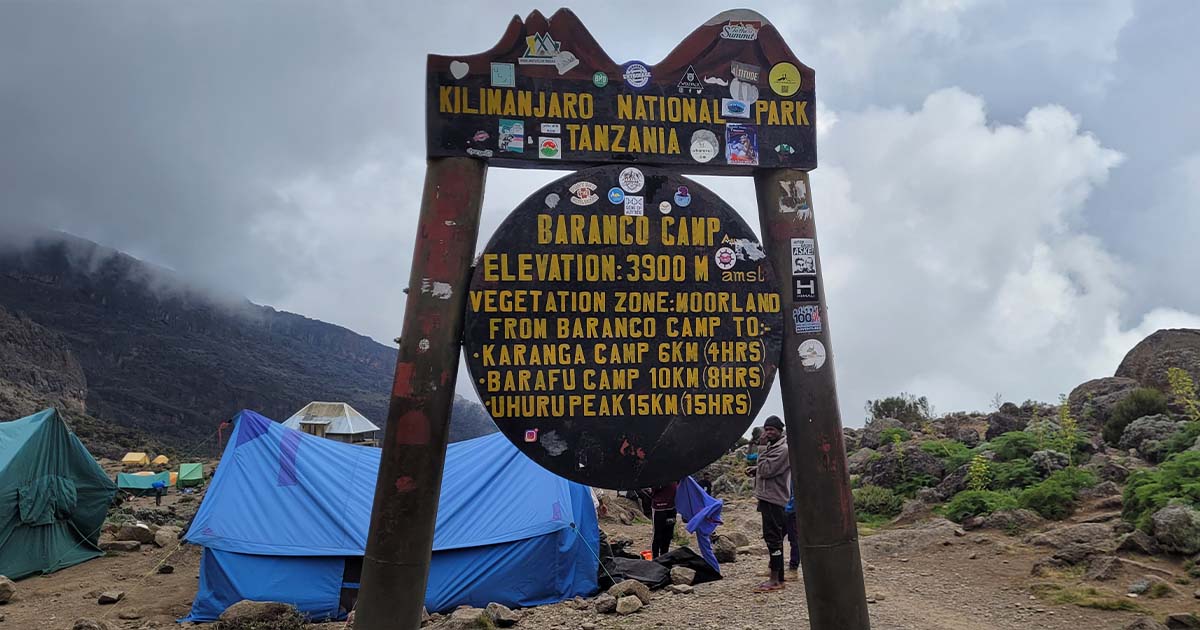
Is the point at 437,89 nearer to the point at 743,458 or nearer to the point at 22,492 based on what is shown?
the point at 22,492

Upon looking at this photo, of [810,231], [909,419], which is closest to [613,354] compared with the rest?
[810,231]

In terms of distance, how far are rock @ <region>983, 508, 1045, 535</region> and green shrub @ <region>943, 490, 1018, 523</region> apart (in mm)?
233

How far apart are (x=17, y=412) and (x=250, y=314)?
231ft

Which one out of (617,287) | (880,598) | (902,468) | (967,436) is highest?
(617,287)

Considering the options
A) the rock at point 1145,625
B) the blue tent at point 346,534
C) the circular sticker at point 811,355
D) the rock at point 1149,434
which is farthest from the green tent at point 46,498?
the rock at point 1149,434

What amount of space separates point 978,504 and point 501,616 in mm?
6014

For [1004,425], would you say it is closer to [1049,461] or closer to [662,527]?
[1049,461]

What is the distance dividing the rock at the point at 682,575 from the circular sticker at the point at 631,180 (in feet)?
16.1

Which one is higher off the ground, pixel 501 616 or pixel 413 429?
pixel 413 429

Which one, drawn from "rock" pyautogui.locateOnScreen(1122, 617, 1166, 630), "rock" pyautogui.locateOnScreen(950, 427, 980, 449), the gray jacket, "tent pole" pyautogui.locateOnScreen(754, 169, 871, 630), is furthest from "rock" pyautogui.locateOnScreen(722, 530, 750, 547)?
"tent pole" pyautogui.locateOnScreen(754, 169, 871, 630)

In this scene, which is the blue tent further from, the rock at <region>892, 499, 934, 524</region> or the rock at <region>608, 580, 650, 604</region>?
the rock at <region>892, 499, 934, 524</region>

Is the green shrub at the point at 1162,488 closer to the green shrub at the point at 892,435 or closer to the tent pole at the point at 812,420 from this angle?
the tent pole at the point at 812,420

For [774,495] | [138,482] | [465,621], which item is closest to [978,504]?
[774,495]

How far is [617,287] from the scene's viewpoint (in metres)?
Answer: 3.41
